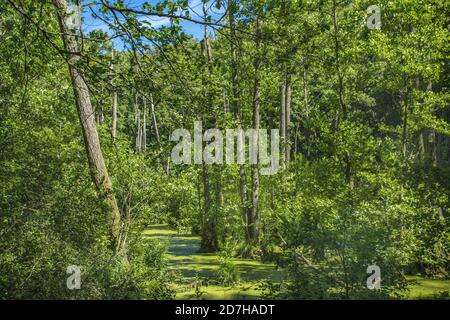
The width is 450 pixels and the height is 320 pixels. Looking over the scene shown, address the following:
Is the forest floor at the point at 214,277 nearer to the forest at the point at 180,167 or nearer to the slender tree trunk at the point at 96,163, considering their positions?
the forest at the point at 180,167

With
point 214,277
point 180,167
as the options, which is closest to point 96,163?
point 180,167

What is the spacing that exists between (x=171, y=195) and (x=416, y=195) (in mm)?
5354

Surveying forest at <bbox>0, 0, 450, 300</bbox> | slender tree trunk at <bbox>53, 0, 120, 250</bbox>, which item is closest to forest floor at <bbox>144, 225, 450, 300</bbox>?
forest at <bbox>0, 0, 450, 300</bbox>

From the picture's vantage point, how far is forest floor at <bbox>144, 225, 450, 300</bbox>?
9546mm

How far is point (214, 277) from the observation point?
12789 mm

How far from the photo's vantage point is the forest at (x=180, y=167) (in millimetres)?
5176

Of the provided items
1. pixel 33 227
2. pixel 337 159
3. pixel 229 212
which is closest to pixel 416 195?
pixel 337 159

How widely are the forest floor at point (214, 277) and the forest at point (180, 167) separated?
0.08 m

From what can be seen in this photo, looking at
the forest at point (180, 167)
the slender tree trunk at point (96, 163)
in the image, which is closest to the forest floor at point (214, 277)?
the forest at point (180, 167)

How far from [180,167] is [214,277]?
11.9ft

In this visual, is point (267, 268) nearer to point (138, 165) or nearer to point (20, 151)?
point (138, 165)

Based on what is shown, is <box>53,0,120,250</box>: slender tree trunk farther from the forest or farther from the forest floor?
the forest floor

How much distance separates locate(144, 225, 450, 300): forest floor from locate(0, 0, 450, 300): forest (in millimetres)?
79

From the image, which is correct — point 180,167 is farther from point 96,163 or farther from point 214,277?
point 214,277
